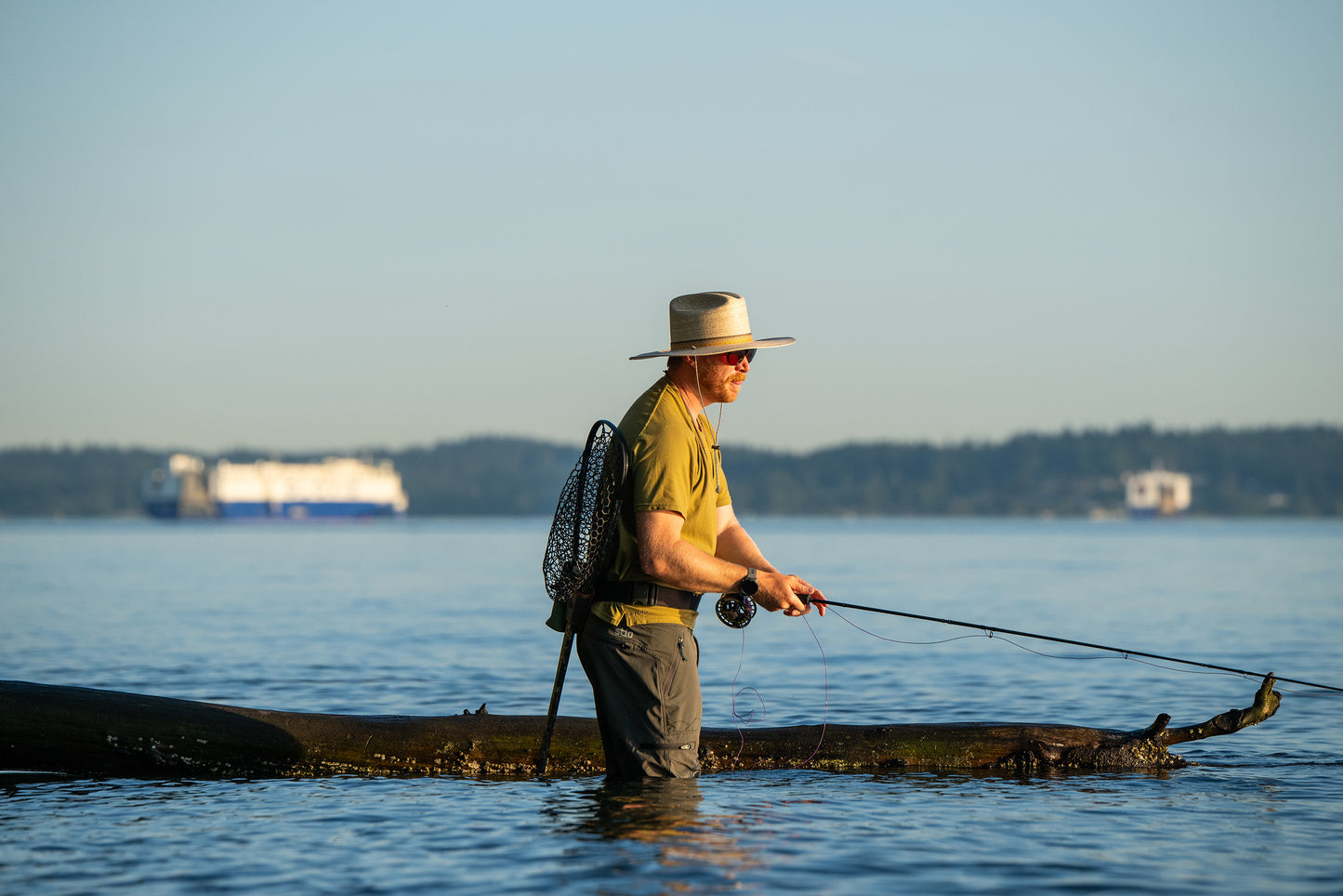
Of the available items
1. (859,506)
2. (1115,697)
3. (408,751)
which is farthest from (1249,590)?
(859,506)

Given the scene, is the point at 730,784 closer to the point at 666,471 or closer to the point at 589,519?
the point at 589,519

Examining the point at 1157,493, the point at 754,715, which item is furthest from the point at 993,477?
the point at 754,715

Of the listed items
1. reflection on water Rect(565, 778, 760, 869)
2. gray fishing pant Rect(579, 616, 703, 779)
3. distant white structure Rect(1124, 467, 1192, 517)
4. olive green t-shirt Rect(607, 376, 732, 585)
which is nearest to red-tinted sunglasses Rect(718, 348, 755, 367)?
olive green t-shirt Rect(607, 376, 732, 585)

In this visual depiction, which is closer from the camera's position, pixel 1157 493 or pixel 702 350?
pixel 702 350

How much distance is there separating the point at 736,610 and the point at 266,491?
143m

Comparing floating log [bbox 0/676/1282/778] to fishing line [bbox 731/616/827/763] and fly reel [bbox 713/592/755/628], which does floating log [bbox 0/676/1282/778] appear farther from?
fly reel [bbox 713/592/755/628]

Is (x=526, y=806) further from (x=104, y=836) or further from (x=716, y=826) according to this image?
(x=104, y=836)

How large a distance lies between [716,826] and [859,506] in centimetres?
15674

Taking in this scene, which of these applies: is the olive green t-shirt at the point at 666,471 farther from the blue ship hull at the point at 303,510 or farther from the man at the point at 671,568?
the blue ship hull at the point at 303,510

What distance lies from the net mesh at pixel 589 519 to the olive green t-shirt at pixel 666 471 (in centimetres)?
5

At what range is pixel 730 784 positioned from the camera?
762 centimetres

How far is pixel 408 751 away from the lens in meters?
7.83

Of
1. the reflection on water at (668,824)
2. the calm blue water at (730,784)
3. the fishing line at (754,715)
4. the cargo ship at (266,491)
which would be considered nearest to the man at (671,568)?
the reflection on water at (668,824)

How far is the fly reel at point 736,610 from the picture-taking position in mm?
6430
